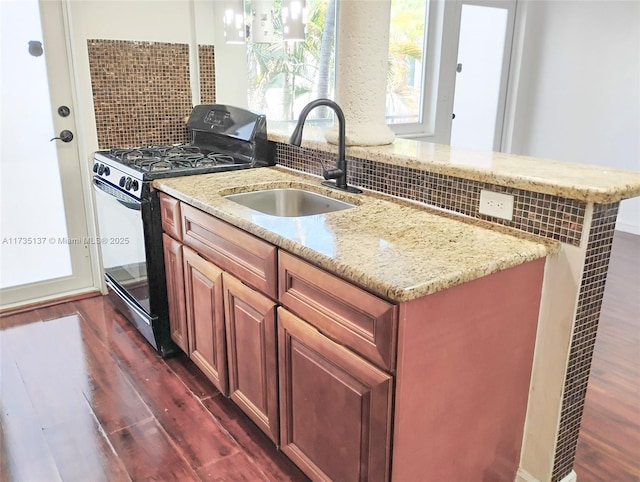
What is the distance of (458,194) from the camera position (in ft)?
5.89

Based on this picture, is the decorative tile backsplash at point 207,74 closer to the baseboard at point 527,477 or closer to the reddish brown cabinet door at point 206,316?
the reddish brown cabinet door at point 206,316

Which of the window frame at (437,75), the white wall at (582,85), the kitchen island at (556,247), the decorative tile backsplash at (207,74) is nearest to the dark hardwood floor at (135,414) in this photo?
the kitchen island at (556,247)

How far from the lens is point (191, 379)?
8.04 feet

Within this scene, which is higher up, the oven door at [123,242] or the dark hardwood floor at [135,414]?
the oven door at [123,242]

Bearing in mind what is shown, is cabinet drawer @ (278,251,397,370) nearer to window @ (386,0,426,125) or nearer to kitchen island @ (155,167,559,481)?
kitchen island @ (155,167,559,481)

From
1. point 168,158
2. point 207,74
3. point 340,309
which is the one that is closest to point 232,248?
point 340,309

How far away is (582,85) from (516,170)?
4.10 meters


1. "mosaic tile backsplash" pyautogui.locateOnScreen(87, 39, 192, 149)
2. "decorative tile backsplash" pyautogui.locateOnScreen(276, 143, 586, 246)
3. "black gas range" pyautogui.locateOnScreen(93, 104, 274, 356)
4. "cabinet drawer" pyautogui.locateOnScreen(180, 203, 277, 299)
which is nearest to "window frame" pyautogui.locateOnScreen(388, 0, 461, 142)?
"mosaic tile backsplash" pyautogui.locateOnScreen(87, 39, 192, 149)

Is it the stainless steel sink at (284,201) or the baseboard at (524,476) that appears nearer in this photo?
the baseboard at (524,476)

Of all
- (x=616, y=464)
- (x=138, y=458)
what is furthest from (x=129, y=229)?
(x=616, y=464)

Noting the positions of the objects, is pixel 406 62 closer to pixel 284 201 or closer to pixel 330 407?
pixel 284 201

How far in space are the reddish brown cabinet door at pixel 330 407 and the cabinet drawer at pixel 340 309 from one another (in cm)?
4

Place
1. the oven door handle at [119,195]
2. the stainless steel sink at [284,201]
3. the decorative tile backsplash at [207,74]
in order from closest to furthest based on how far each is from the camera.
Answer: the stainless steel sink at [284,201] → the oven door handle at [119,195] → the decorative tile backsplash at [207,74]

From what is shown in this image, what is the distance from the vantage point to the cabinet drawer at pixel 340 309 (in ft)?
4.13
